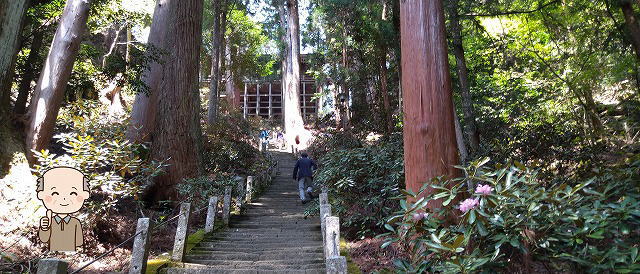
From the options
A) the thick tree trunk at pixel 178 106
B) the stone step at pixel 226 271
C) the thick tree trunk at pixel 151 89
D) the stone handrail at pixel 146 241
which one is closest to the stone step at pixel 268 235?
the stone handrail at pixel 146 241

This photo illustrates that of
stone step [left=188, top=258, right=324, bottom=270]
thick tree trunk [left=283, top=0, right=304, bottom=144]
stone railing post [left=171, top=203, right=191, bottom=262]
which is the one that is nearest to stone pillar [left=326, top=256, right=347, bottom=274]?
stone step [left=188, top=258, right=324, bottom=270]

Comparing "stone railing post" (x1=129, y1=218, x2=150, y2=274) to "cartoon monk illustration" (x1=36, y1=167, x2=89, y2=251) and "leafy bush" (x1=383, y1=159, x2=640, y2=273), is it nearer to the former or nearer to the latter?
"cartoon monk illustration" (x1=36, y1=167, x2=89, y2=251)

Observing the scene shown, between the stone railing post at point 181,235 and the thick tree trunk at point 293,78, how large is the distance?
19.0 metres

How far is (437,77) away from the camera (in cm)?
522

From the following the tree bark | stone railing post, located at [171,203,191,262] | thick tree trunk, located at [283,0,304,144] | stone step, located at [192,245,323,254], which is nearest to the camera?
stone railing post, located at [171,203,191,262]

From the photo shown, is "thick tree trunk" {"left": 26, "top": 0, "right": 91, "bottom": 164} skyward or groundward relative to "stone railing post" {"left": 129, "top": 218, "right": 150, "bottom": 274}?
skyward

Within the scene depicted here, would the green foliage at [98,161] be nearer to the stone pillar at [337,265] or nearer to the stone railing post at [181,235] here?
the stone railing post at [181,235]

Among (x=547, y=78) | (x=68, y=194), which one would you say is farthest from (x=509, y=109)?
(x=68, y=194)

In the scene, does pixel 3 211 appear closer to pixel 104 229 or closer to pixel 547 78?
pixel 104 229

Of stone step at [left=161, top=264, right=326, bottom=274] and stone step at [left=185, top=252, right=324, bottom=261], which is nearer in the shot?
stone step at [left=161, top=264, right=326, bottom=274]

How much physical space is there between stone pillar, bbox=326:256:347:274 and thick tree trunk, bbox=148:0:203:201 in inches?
269

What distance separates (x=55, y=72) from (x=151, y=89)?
9.62 ft

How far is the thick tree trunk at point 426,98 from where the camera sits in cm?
499

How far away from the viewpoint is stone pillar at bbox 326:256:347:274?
4.15 m
